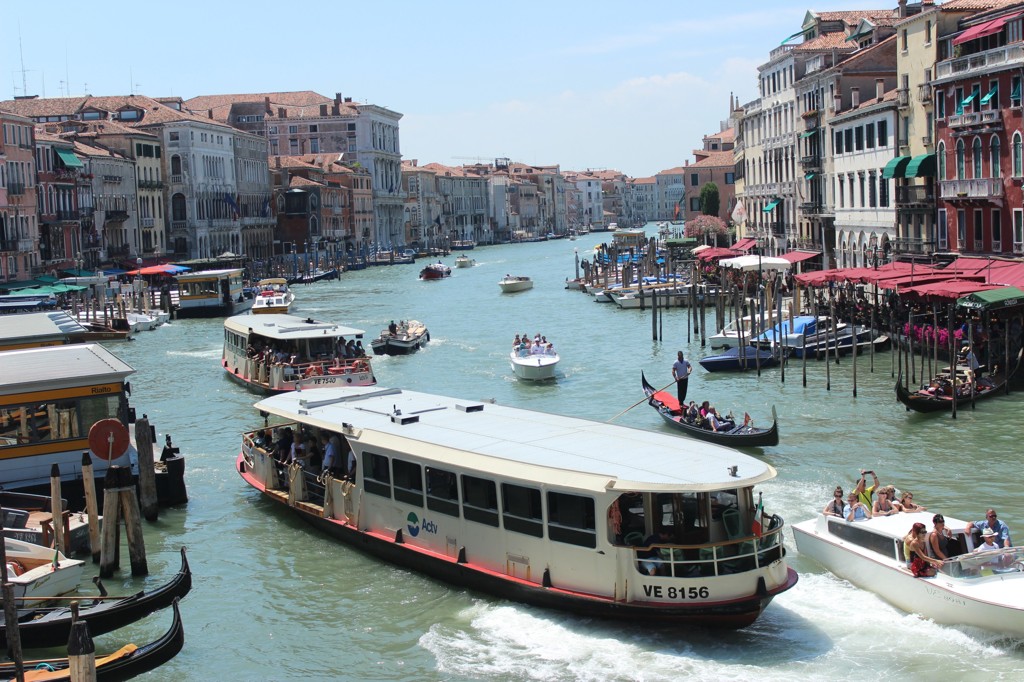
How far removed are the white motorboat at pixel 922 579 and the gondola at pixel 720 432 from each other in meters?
5.10

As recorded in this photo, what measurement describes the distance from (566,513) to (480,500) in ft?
3.41

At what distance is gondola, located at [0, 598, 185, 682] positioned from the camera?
897 centimetres

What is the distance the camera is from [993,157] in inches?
1120

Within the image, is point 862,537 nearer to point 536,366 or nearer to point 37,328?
point 536,366

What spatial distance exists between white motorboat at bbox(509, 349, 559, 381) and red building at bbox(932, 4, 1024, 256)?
10078 mm

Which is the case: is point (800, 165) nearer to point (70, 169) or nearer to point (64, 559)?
point (70, 169)

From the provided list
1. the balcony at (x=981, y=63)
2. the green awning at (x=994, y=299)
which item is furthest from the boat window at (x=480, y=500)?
the balcony at (x=981, y=63)

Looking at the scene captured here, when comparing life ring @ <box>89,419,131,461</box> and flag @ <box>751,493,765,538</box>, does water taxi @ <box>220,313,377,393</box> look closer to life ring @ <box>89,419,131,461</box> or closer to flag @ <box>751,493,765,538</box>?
life ring @ <box>89,419,131,461</box>

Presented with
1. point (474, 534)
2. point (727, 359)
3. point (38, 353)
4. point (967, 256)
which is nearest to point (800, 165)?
point (967, 256)

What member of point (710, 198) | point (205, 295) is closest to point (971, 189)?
point (205, 295)

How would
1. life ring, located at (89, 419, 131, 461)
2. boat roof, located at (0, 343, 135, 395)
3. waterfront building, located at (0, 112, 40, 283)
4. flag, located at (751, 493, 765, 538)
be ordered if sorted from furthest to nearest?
waterfront building, located at (0, 112, 40, 283) → boat roof, located at (0, 343, 135, 395) → life ring, located at (89, 419, 131, 461) → flag, located at (751, 493, 765, 538)

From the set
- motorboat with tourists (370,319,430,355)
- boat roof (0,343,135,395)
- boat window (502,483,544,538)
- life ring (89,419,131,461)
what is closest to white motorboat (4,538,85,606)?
life ring (89,419,131,461)

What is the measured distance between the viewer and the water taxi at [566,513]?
1045 cm

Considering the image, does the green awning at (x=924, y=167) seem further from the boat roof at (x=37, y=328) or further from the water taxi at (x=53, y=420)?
the water taxi at (x=53, y=420)
